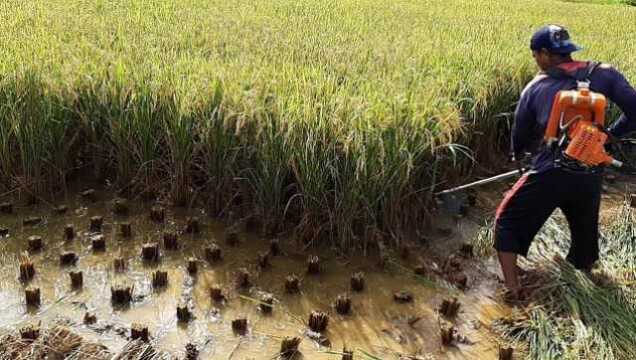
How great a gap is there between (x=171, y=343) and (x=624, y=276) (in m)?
2.37

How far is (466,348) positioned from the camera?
9.93ft

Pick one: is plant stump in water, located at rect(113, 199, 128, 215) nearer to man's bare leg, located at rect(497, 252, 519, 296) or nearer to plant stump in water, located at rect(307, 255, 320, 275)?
plant stump in water, located at rect(307, 255, 320, 275)

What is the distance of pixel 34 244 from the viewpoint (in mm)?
3555

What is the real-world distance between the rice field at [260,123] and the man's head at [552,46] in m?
0.70

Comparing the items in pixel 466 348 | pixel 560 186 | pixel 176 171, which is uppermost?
pixel 560 186

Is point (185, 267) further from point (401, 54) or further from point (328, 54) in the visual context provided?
point (401, 54)

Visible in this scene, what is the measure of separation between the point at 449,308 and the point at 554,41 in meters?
1.41

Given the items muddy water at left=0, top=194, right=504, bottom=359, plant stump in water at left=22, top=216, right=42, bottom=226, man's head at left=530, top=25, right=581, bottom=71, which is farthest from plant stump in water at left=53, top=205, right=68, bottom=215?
man's head at left=530, top=25, right=581, bottom=71

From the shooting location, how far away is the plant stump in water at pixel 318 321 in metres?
3.04

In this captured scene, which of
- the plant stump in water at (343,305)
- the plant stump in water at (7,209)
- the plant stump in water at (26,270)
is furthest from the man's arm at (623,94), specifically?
the plant stump in water at (7,209)

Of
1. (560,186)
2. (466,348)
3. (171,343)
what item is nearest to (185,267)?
(171,343)

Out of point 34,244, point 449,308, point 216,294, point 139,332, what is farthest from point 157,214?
point 449,308

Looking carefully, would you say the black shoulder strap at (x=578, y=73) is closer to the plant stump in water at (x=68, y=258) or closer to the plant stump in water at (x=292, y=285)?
the plant stump in water at (x=292, y=285)

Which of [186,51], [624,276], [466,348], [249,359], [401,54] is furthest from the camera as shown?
[401,54]
